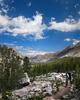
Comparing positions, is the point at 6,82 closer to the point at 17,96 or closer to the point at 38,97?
the point at 17,96

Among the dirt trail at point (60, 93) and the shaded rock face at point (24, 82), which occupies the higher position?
the shaded rock face at point (24, 82)

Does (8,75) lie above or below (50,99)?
above

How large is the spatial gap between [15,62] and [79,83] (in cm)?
8861

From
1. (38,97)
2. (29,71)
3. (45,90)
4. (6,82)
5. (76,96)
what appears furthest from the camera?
(29,71)

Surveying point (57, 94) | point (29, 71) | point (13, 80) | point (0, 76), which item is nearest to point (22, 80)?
point (13, 80)

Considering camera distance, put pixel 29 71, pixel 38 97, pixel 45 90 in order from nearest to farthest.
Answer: pixel 38 97 → pixel 45 90 → pixel 29 71

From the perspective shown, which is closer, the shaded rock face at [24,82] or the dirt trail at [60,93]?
the dirt trail at [60,93]

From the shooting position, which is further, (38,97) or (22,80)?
(22,80)

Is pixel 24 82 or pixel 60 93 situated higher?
pixel 24 82

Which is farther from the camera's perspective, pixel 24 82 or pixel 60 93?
pixel 24 82

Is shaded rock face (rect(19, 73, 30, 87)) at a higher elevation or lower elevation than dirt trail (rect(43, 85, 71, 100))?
higher

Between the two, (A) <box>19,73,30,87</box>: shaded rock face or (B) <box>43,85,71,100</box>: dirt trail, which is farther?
(A) <box>19,73,30,87</box>: shaded rock face

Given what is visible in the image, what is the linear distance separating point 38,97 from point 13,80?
173 feet

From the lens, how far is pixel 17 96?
124812 mm
